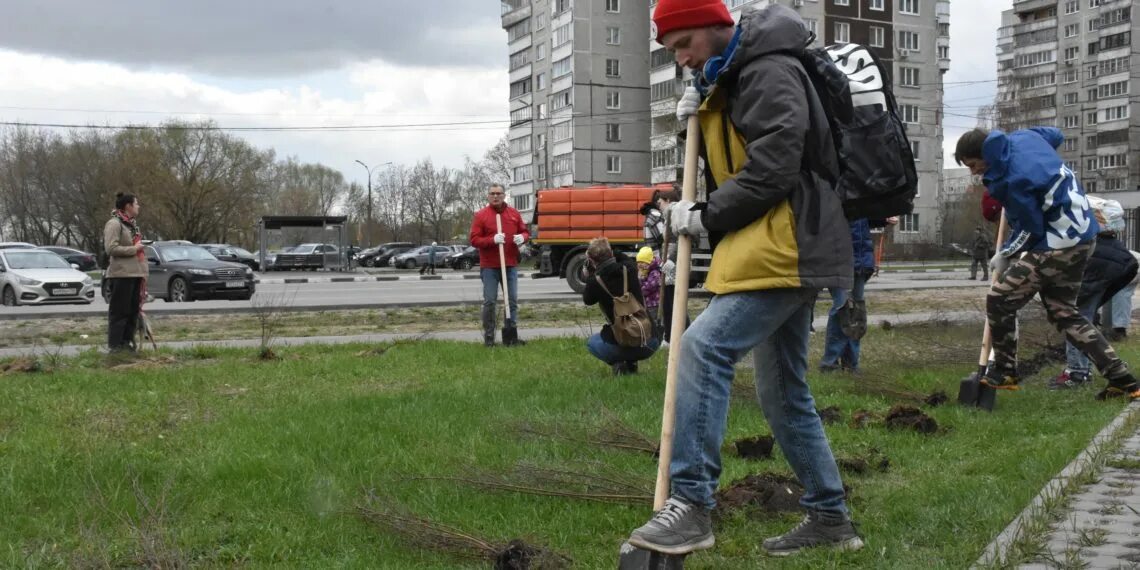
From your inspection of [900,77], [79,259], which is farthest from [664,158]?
[79,259]

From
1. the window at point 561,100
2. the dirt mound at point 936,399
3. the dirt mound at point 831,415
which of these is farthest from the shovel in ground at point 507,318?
the window at point 561,100

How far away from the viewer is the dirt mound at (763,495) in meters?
4.53

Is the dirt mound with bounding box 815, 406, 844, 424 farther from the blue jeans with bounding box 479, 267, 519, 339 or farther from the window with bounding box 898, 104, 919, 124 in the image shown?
the window with bounding box 898, 104, 919, 124

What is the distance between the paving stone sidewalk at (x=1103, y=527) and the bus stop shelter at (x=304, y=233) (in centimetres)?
5346

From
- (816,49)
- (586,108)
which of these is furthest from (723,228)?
(586,108)

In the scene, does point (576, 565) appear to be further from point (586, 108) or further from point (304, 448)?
point (586, 108)

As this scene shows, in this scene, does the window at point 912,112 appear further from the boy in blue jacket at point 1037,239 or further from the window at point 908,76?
the boy in blue jacket at point 1037,239

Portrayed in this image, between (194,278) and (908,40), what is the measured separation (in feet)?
204

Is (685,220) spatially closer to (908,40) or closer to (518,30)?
(908,40)

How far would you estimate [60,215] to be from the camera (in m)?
84.1

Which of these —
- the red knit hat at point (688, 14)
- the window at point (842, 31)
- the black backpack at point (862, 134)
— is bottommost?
the black backpack at point (862, 134)

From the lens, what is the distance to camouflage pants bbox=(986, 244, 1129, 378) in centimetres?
709

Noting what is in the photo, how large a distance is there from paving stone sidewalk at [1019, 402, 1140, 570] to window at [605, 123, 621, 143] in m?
77.1

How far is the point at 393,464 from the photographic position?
5453 millimetres
